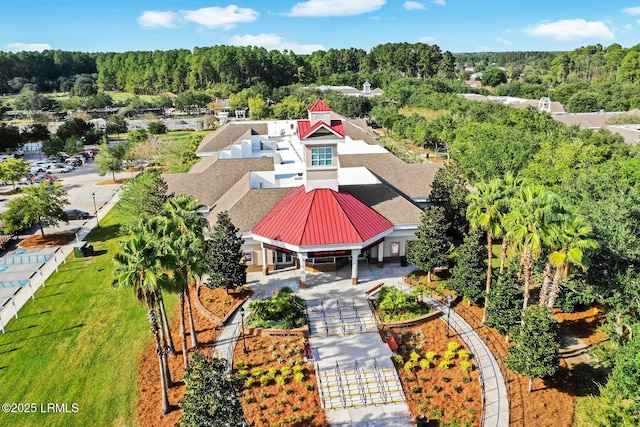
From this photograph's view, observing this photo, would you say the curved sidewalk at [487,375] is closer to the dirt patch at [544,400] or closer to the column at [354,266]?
the dirt patch at [544,400]

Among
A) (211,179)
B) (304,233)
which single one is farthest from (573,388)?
(211,179)

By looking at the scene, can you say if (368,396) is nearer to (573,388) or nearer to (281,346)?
(281,346)

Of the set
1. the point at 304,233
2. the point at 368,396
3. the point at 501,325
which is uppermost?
the point at 304,233

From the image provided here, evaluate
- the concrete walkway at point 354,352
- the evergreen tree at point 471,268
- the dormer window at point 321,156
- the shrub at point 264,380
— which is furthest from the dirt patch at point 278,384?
the dormer window at point 321,156

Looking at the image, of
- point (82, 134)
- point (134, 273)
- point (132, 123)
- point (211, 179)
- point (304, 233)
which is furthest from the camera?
point (132, 123)

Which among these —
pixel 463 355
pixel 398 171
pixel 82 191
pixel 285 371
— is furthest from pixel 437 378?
pixel 82 191

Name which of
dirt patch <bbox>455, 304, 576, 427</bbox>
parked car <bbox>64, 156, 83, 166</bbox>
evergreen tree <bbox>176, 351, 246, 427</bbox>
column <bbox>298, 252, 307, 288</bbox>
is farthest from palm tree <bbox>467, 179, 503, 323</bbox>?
parked car <bbox>64, 156, 83, 166</bbox>
